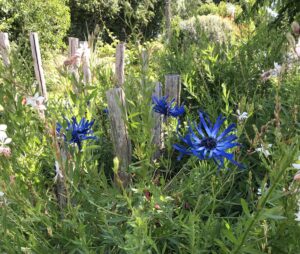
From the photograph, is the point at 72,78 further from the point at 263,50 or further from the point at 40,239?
the point at 263,50

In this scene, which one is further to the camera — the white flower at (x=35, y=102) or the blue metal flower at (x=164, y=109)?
the blue metal flower at (x=164, y=109)

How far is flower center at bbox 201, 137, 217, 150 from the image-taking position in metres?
1.18

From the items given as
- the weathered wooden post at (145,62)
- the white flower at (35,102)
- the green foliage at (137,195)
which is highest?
the weathered wooden post at (145,62)

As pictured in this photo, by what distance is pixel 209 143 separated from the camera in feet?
3.91

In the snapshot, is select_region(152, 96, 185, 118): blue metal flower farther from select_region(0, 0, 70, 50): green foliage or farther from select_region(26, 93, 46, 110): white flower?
select_region(0, 0, 70, 50): green foliage

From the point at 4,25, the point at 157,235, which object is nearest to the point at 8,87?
the point at 157,235

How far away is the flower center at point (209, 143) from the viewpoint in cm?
118

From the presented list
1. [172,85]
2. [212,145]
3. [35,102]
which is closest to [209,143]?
[212,145]

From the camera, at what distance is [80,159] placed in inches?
47.1

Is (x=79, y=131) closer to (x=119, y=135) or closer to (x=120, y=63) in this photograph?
(x=119, y=135)

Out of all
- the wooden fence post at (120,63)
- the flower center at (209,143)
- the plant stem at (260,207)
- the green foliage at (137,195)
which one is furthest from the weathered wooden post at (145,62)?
the plant stem at (260,207)

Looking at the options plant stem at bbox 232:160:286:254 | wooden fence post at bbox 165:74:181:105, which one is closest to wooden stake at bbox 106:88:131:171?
wooden fence post at bbox 165:74:181:105

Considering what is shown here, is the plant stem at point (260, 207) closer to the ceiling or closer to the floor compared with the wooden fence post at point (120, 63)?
closer to the floor

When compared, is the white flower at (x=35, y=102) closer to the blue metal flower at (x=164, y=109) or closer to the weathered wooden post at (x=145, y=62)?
the weathered wooden post at (x=145, y=62)
